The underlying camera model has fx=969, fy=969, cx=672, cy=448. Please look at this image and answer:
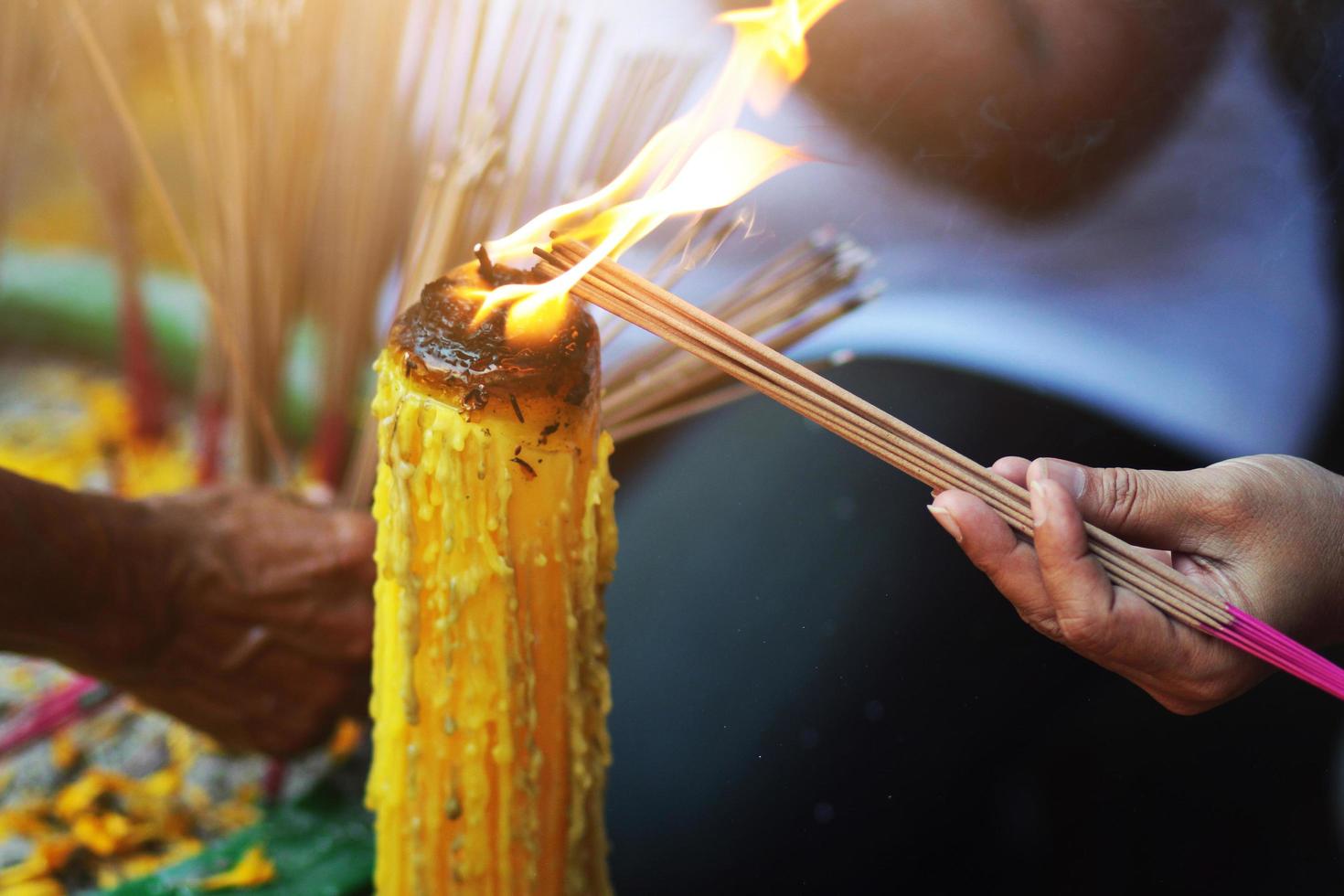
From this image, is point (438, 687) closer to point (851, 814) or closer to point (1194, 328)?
point (851, 814)

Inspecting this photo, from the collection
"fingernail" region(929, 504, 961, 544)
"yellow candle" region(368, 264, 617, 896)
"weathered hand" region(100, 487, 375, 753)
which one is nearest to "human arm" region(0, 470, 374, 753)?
"weathered hand" region(100, 487, 375, 753)

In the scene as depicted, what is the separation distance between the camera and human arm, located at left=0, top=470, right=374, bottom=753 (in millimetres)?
723

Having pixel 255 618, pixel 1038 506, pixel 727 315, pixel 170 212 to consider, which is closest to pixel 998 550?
pixel 1038 506

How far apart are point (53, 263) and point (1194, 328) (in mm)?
1653

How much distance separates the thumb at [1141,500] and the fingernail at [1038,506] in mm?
20

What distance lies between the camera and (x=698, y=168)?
2.12 ft

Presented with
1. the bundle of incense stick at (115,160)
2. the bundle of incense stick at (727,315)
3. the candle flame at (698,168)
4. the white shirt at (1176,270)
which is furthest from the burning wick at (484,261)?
the bundle of incense stick at (115,160)

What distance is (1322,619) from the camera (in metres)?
0.66

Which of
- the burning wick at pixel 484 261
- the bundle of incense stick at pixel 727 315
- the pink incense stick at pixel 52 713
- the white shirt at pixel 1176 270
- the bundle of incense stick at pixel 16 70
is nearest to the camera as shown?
the burning wick at pixel 484 261

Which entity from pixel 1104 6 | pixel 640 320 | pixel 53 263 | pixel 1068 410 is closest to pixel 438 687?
pixel 640 320

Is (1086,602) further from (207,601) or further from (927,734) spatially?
(207,601)

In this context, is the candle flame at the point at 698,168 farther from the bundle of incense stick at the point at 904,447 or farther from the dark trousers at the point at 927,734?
the dark trousers at the point at 927,734

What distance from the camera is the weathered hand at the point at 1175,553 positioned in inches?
22.5

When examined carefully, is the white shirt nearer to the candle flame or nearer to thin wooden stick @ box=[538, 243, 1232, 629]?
the candle flame
